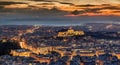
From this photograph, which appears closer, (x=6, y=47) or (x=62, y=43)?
(x=6, y=47)

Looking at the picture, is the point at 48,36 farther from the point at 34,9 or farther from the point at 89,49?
the point at 34,9

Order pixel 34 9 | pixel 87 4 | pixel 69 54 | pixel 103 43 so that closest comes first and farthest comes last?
pixel 87 4, pixel 34 9, pixel 69 54, pixel 103 43

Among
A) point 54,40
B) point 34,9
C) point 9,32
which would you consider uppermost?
point 34,9

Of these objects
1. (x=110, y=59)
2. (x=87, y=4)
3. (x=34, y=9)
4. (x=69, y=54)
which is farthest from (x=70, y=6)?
(x=69, y=54)

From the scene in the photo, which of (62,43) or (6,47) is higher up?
(6,47)

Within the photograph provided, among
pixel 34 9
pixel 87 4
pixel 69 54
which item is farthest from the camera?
pixel 69 54

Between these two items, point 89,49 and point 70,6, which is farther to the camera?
point 89,49

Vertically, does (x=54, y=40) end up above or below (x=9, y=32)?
below
